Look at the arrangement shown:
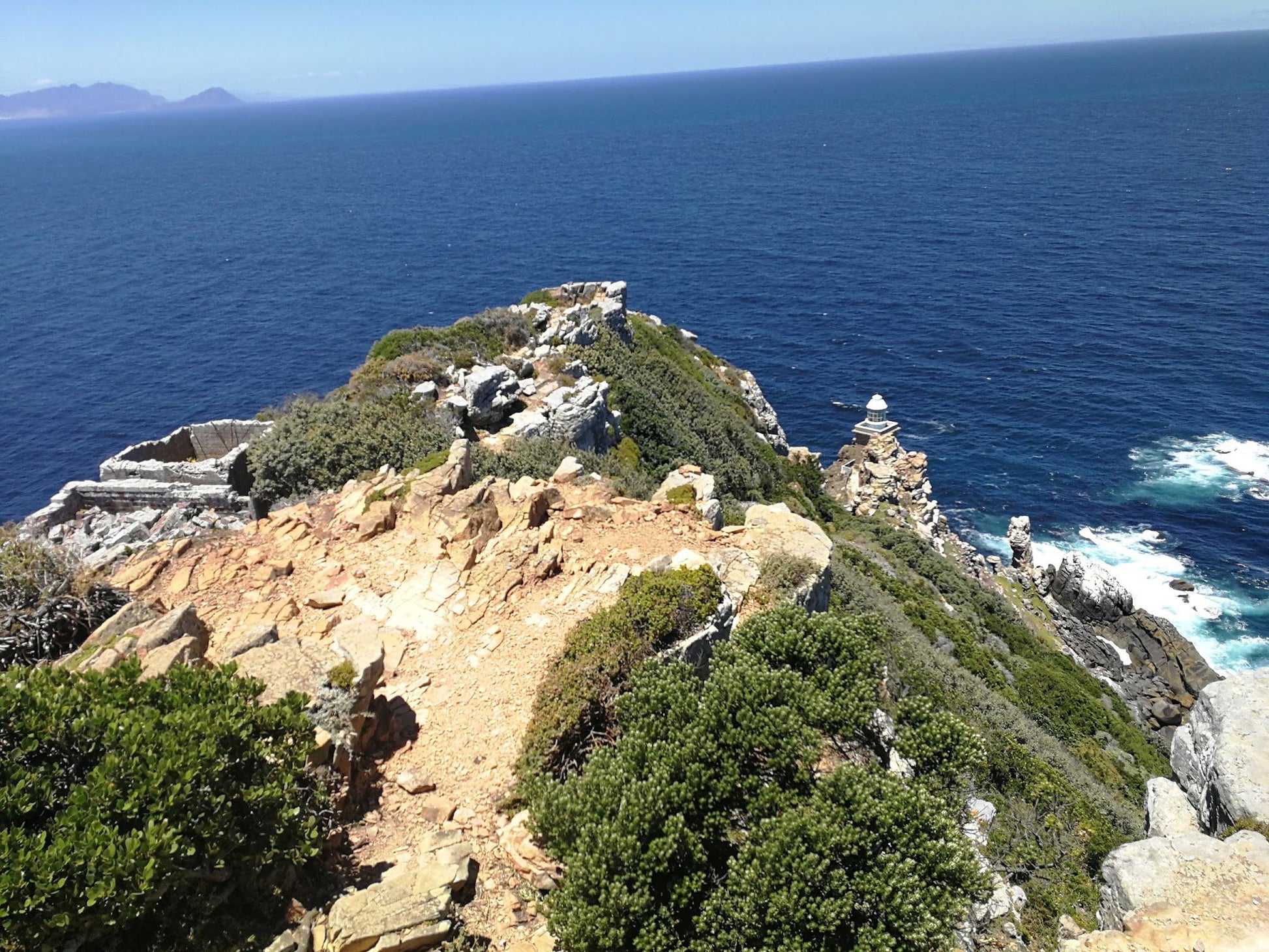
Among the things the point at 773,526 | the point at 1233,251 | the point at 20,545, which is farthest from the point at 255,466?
the point at 1233,251

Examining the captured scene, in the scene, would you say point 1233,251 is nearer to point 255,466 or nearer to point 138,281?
point 255,466

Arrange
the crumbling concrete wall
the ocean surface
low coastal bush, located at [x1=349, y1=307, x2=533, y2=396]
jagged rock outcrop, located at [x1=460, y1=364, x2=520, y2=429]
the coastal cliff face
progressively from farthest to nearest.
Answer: the ocean surface < low coastal bush, located at [x1=349, y1=307, x2=533, y2=396] < jagged rock outcrop, located at [x1=460, y1=364, x2=520, y2=429] < the crumbling concrete wall < the coastal cliff face

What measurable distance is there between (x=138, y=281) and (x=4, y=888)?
111 metres

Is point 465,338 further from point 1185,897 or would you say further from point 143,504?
point 1185,897

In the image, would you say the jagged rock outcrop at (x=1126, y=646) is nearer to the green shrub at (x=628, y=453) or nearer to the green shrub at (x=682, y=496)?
the green shrub at (x=628, y=453)

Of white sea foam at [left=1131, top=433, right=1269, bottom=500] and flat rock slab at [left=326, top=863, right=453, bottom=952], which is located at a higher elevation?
flat rock slab at [left=326, top=863, right=453, bottom=952]

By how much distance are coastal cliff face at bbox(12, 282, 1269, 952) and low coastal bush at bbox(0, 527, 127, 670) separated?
3.99 ft

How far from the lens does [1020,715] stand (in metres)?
26.1

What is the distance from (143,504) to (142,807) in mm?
21971

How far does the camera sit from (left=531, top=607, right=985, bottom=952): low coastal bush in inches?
381

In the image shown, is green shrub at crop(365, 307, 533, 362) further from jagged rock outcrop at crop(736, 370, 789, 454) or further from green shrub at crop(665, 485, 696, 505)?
green shrub at crop(665, 485, 696, 505)

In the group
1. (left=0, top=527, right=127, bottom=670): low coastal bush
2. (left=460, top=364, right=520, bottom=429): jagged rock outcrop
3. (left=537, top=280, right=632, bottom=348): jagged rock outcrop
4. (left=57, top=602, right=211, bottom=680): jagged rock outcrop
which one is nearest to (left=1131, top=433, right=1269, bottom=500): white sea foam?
(left=537, top=280, right=632, bottom=348): jagged rock outcrop

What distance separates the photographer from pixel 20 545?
16.5m

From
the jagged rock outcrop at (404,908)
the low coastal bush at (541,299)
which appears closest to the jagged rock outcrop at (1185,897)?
the jagged rock outcrop at (404,908)
